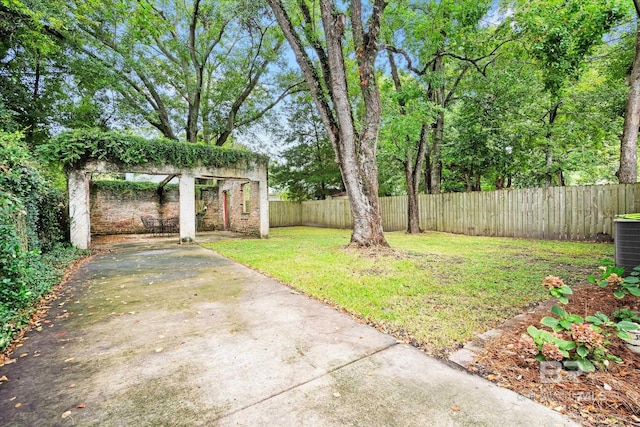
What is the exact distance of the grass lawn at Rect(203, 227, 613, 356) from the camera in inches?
102

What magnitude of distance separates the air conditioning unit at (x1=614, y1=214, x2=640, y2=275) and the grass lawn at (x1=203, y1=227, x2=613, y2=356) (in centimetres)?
80

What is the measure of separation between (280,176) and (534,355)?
16.3 meters

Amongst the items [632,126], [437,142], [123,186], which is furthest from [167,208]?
[632,126]

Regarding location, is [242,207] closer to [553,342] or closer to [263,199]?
[263,199]

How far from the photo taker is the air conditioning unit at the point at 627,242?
2840mm

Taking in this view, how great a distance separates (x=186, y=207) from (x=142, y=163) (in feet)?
5.74

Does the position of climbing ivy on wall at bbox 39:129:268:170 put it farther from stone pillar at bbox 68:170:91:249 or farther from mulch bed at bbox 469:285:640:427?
mulch bed at bbox 469:285:640:427

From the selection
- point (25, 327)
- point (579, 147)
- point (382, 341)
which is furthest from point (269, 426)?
point (579, 147)

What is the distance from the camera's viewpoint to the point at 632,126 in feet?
21.4

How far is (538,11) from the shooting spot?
578 cm

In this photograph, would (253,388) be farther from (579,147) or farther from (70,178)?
(579,147)

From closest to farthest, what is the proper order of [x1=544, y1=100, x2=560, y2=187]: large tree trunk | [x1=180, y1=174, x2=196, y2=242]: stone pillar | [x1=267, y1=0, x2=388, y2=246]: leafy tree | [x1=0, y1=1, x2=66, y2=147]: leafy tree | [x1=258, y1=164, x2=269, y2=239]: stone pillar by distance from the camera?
1. [x1=267, y1=0, x2=388, y2=246]: leafy tree
2. [x1=0, y1=1, x2=66, y2=147]: leafy tree
3. [x1=180, y1=174, x2=196, y2=242]: stone pillar
4. [x1=544, y1=100, x2=560, y2=187]: large tree trunk
5. [x1=258, y1=164, x2=269, y2=239]: stone pillar

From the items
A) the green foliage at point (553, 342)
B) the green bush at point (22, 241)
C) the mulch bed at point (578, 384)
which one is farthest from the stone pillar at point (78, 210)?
the green foliage at point (553, 342)

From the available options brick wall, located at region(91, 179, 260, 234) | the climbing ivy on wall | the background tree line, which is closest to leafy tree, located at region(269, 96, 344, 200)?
the background tree line
